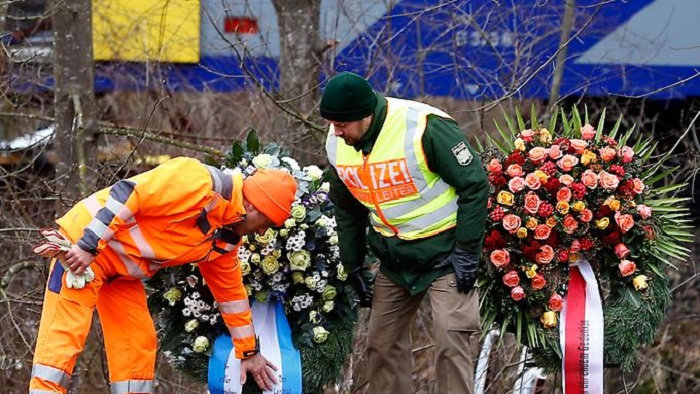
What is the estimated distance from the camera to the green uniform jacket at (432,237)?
5.91m

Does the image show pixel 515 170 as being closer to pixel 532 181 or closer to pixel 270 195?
pixel 532 181

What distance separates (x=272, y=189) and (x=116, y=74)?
6.24 metres

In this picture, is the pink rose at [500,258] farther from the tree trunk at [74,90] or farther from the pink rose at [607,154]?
the tree trunk at [74,90]

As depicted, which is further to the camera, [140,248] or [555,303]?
[555,303]

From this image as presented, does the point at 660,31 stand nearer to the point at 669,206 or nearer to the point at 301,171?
the point at 669,206

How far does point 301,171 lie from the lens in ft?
22.3

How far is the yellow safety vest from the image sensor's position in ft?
19.7

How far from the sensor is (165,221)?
19.1ft

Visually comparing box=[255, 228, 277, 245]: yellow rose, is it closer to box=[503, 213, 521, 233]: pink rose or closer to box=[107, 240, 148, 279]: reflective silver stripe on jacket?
box=[107, 240, 148, 279]: reflective silver stripe on jacket

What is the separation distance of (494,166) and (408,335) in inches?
41.3

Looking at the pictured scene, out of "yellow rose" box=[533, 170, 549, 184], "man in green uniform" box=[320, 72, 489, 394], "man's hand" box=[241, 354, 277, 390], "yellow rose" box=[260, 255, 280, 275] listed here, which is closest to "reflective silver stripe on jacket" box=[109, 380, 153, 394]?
"man's hand" box=[241, 354, 277, 390]

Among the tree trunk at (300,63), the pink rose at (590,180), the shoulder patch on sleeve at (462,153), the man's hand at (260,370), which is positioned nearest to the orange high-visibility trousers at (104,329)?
the man's hand at (260,370)

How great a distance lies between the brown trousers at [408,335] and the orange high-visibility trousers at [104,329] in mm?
1195

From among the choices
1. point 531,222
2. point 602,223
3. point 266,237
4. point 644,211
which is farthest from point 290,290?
point 644,211
